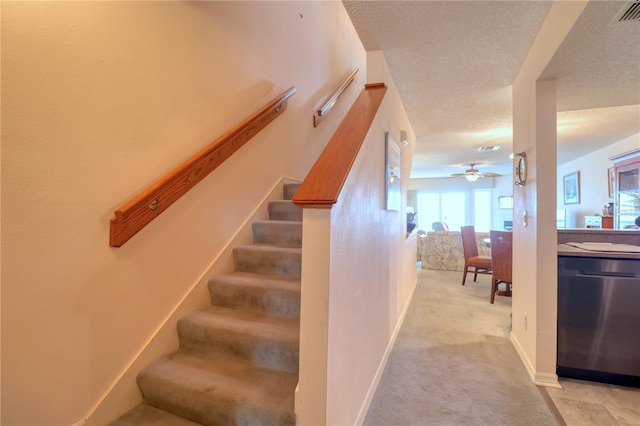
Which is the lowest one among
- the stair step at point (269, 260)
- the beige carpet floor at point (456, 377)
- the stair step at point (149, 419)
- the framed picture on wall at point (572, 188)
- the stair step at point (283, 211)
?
the beige carpet floor at point (456, 377)

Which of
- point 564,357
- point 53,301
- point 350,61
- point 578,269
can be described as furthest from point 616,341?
point 350,61

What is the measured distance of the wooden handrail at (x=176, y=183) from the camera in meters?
1.41

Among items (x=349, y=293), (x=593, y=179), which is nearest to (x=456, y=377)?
(x=349, y=293)

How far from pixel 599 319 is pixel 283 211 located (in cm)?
243

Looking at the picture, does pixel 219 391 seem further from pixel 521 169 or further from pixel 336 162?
pixel 521 169

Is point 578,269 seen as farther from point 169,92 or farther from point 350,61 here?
point 350,61

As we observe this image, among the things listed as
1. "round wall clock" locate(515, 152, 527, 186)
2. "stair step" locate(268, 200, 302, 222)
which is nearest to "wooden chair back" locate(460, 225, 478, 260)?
"round wall clock" locate(515, 152, 527, 186)

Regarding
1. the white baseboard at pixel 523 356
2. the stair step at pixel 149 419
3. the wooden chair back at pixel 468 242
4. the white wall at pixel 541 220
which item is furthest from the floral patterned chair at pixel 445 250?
the stair step at pixel 149 419

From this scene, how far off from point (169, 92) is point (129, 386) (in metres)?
1.58

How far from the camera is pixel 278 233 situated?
2.29 metres

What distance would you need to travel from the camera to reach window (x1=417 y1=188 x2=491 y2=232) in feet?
32.7

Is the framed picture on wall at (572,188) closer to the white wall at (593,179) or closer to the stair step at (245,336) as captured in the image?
the white wall at (593,179)

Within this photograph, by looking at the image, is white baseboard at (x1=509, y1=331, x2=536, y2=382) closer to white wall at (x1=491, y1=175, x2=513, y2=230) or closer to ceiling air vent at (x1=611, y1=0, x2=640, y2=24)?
ceiling air vent at (x1=611, y1=0, x2=640, y2=24)

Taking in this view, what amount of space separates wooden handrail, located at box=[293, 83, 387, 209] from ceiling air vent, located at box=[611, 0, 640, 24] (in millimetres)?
1168
